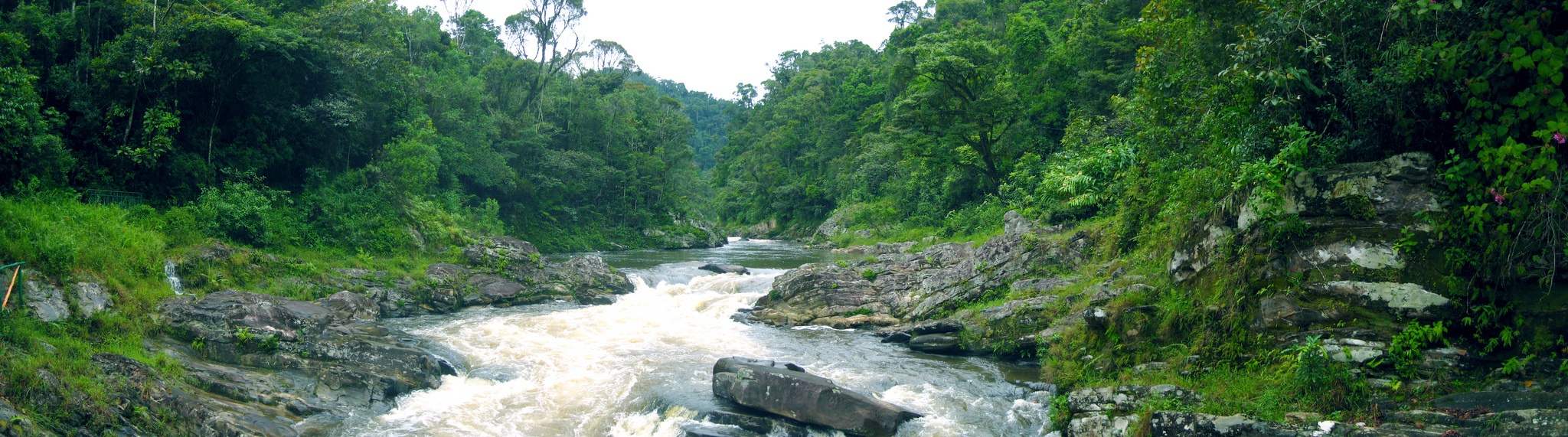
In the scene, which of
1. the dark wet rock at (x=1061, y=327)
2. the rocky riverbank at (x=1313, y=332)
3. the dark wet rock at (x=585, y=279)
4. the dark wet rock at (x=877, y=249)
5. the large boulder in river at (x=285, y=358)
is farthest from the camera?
the dark wet rock at (x=877, y=249)

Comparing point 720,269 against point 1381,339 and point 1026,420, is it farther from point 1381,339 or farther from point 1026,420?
point 1381,339

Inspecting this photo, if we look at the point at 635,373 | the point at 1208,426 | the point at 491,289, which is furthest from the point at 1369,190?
the point at 491,289

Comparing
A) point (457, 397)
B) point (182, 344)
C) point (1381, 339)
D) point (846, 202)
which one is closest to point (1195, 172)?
point (1381, 339)

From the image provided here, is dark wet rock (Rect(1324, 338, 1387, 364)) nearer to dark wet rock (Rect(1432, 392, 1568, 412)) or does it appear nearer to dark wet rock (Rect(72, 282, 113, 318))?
dark wet rock (Rect(1432, 392, 1568, 412))

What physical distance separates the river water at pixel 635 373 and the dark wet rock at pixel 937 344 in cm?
32

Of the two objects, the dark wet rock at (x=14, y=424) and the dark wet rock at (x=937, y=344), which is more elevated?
the dark wet rock at (x=14, y=424)

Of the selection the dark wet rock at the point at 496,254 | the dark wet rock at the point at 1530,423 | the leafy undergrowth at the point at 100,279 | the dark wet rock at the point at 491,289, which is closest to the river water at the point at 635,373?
the dark wet rock at the point at 491,289

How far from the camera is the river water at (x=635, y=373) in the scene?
10867 millimetres

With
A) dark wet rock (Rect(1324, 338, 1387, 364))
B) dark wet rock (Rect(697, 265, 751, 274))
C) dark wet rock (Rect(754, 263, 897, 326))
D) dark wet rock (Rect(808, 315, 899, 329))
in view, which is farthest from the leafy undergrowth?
dark wet rock (Rect(1324, 338, 1387, 364))

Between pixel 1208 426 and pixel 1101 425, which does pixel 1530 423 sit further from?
pixel 1101 425

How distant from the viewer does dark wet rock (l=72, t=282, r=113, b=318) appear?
40.0ft

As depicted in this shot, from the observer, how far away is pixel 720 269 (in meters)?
26.4

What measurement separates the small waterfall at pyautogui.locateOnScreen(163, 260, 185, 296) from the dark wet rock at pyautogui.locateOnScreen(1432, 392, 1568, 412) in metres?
19.6

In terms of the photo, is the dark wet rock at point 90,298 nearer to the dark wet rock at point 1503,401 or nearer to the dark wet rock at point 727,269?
the dark wet rock at point 727,269
